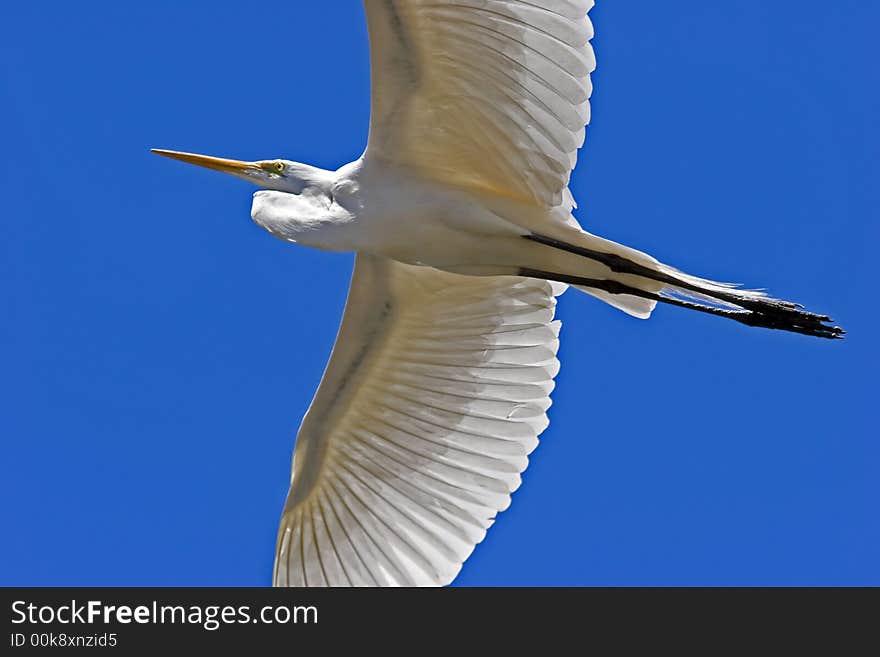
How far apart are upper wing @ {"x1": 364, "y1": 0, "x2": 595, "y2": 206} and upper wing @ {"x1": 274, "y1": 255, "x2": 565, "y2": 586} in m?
0.94

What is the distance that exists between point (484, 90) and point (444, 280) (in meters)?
1.55

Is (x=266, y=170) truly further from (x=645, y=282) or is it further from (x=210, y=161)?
(x=645, y=282)

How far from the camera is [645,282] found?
8.23m

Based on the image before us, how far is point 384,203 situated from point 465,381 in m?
1.46

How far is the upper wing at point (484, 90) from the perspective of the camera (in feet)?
23.5

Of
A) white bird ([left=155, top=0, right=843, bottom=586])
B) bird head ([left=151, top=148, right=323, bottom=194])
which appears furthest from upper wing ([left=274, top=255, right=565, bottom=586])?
bird head ([left=151, top=148, right=323, bottom=194])

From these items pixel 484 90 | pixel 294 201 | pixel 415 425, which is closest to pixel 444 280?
pixel 415 425

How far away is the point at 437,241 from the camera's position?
26.7 feet

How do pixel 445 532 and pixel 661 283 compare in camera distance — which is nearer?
pixel 661 283

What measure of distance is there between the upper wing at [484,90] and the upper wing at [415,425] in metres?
0.94

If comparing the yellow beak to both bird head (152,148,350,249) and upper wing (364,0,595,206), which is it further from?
upper wing (364,0,595,206)

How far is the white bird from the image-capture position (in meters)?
7.42
